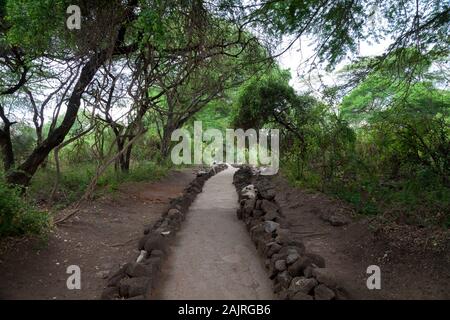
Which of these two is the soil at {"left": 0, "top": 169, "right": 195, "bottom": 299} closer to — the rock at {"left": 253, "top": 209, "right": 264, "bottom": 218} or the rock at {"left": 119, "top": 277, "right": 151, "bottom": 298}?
the rock at {"left": 119, "top": 277, "right": 151, "bottom": 298}

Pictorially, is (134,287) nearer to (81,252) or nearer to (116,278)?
(116,278)

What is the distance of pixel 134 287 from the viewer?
362cm

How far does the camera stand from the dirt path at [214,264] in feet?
13.4

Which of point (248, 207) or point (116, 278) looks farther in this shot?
point (248, 207)

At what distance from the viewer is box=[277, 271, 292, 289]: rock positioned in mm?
3921

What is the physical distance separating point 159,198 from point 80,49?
4160 mm

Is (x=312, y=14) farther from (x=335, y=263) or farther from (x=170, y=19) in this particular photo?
(x=335, y=263)

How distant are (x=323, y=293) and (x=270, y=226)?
86.2 inches

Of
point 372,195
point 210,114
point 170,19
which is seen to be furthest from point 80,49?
point 210,114

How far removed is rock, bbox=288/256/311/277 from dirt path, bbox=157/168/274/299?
1.16 ft

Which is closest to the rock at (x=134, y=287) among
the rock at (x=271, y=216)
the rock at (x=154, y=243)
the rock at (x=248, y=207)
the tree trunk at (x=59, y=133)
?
the rock at (x=154, y=243)

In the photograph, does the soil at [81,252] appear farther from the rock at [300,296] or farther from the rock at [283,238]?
the rock at [300,296]

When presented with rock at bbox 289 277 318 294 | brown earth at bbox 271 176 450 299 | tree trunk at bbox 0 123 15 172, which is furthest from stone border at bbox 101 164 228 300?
tree trunk at bbox 0 123 15 172

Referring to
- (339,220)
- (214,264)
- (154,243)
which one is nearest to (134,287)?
(154,243)
